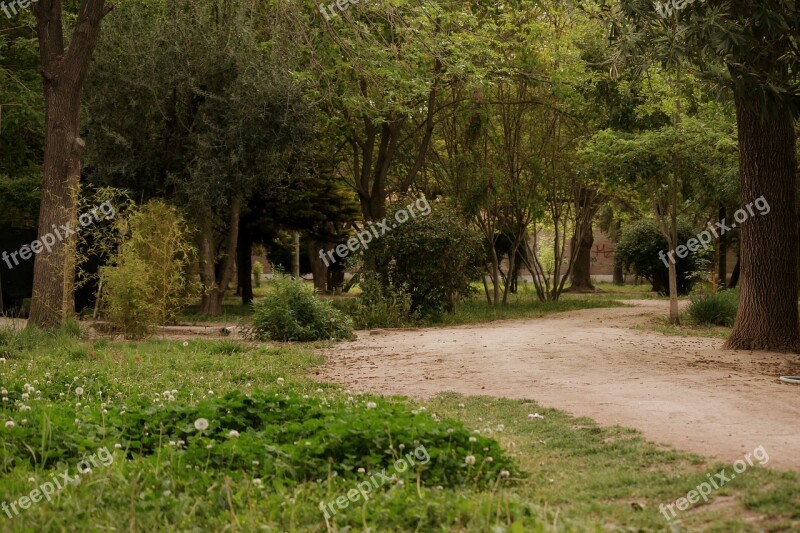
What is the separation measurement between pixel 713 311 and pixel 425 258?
6.14 metres

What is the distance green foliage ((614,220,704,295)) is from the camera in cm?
3166

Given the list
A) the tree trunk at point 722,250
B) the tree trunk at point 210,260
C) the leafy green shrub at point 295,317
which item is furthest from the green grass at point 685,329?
the tree trunk at point 722,250

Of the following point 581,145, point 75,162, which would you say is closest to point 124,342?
point 75,162

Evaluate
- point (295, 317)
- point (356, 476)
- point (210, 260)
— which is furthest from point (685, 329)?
point (356, 476)

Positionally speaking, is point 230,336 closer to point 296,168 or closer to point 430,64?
point 296,168

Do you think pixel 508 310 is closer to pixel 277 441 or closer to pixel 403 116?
pixel 403 116

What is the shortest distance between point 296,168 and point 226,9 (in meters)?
3.78

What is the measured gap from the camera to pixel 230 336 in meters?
16.2

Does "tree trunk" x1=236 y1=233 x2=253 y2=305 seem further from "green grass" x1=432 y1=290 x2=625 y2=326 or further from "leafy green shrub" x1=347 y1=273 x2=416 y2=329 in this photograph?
"leafy green shrub" x1=347 y1=273 x2=416 y2=329

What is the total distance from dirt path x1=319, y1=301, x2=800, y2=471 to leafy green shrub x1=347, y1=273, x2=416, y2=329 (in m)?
1.54

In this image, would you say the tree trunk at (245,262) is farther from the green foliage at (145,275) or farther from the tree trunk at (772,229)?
the tree trunk at (772,229)

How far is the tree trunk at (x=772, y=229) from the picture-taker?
13422 millimetres

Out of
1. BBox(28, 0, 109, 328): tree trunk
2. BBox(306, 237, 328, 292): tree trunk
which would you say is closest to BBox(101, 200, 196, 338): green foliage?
BBox(28, 0, 109, 328): tree trunk

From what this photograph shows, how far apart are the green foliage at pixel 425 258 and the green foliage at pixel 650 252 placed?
505 inches
